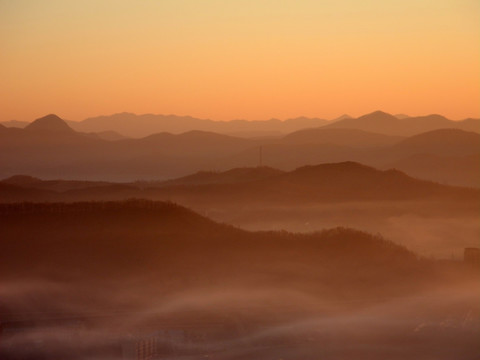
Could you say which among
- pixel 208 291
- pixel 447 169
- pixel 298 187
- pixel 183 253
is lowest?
pixel 208 291

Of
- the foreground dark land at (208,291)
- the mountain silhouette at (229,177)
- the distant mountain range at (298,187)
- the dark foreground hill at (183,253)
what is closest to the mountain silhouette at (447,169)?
the distant mountain range at (298,187)

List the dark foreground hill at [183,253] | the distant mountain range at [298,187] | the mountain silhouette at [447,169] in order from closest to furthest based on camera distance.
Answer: the dark foreground hill at [183,253], the distant mountain range at [298,187], the mountain silhouette at [447,169]

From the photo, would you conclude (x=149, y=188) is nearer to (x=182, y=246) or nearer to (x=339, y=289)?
(x=182, y=246)

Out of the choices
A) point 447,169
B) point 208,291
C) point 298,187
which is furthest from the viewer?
point 447,169

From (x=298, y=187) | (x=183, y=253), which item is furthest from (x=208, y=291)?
(x=298, y=187)

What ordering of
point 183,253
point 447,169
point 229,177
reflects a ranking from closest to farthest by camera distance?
point 183,253 < point 229,177 < point 447,169

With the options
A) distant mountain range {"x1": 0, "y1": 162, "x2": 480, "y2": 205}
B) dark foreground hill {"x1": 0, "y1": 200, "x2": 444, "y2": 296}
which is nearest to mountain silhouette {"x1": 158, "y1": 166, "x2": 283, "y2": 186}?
distant mountain range {"x1": 0, "y1": 162, "x2": 480, "y2": 205}

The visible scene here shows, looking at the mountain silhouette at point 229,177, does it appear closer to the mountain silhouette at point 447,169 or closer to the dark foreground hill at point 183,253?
the mountain silhouette at point 447,169

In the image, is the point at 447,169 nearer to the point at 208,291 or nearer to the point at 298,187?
the point at 298,187

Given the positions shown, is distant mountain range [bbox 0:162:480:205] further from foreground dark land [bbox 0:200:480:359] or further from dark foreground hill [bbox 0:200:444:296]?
dark foreground hill [bbox 0:200:444:296]
